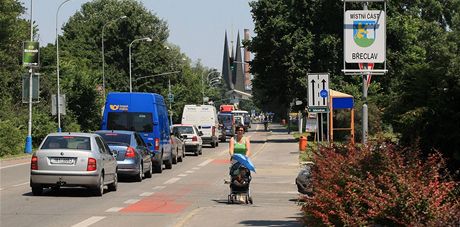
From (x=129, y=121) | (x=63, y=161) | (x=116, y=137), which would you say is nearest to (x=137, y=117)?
(x=129, y=121)

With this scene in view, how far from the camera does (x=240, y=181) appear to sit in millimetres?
17359

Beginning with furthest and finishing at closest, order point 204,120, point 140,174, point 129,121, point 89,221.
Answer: point 204,120
point 129,121
point 140,174
point 89,221

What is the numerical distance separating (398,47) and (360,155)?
5046cm

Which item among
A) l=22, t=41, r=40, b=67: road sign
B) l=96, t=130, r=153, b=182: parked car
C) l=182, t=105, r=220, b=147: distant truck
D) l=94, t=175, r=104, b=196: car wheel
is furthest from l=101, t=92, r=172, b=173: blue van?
l=182, t=105, r=220, b=147: distant truck

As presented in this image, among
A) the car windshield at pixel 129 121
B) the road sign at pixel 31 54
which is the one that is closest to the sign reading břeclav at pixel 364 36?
the car windshield at pixel 129 121

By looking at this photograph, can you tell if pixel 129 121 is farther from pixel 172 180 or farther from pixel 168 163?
pixel 172 180

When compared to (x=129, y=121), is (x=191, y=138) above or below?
below

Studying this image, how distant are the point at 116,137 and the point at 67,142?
5144 mm

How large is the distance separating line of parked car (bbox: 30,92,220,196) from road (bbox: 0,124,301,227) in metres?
0.44

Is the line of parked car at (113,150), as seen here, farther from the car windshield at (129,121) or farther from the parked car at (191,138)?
the parked car at (191,138)

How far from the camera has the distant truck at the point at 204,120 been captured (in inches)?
2151

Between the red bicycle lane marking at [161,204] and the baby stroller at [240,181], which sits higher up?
the baby stroller at [240,181]

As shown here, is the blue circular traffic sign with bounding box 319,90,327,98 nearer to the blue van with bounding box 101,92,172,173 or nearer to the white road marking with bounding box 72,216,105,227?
the blue van with bounding box 101,92,172,173

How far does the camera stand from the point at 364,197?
9.64 metres
